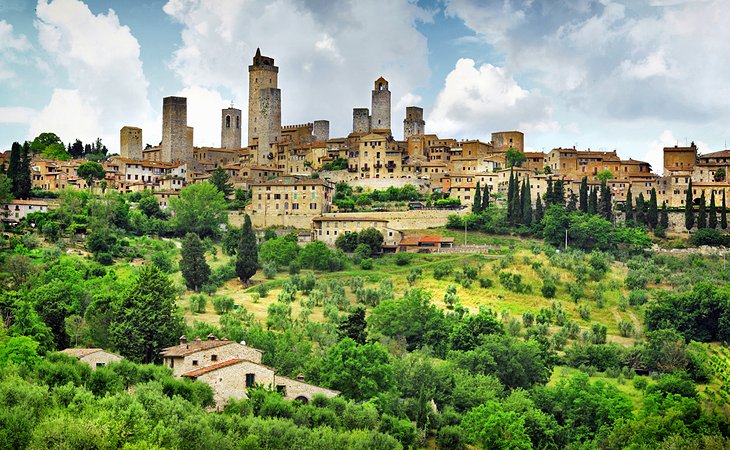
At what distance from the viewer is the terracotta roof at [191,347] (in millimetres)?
35750

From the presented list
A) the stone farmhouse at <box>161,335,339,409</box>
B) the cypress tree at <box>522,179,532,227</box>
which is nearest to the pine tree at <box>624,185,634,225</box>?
the cypress tree at <box>522,179,532,227</box>

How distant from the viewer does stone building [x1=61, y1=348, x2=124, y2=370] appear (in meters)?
36.2

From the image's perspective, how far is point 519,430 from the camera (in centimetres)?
3597

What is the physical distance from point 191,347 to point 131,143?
6341 centimetres

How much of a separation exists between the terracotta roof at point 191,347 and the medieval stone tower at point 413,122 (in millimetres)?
62574

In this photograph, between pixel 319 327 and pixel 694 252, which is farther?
pixel 694 252

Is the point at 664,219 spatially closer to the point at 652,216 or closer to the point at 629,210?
the point at 652,216

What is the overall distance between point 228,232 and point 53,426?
42974 mm

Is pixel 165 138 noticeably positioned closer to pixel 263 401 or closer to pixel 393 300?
pixel 393 300

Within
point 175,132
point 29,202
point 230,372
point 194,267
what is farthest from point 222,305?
point 175,132

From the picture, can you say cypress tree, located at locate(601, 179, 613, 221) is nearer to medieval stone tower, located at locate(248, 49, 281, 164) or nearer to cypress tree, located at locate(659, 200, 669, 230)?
cypress tree, located at locate(659, 200, 669, 230)

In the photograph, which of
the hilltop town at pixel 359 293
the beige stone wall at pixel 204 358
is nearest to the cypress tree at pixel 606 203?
the hilltop town at pixel 359 293

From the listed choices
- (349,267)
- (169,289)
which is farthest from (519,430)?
(349,267)

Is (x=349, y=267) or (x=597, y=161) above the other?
(x=597, y=161)
